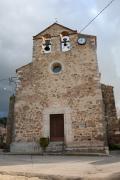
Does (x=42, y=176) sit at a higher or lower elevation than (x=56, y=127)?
lower

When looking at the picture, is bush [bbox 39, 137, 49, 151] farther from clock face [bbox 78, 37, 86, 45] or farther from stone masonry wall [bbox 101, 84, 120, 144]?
clock face [bbox 78, 37, 86, 45]

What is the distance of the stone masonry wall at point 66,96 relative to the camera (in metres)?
15.3

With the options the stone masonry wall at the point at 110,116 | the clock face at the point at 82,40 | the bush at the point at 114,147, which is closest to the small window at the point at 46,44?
the clock face at the point at 82,40

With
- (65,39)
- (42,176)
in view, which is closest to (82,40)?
(65,39)

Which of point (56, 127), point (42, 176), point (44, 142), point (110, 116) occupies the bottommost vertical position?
point (42, 176)

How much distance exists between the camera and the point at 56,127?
16.1 meters

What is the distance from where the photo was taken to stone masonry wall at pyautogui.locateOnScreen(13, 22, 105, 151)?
1529cm

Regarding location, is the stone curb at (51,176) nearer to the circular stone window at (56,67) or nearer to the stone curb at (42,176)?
the stone curb at (42,176)

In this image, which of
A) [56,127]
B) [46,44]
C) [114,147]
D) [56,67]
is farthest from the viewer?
[46,44]

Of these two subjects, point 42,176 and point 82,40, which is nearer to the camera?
point 42,176

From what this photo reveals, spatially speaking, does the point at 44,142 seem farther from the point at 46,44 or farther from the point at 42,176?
the point at 42,176

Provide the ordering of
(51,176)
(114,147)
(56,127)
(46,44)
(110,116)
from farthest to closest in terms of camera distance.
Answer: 1. (46,44)
2. (110,116)
3. (56,127)
4. (114,147)
5. (51,176)

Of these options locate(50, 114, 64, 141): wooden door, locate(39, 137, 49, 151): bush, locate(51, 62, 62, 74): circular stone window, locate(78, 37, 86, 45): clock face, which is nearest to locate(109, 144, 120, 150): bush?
locate(50, 114, 64, 141): wooden door

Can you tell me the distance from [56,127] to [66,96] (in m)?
2.13
